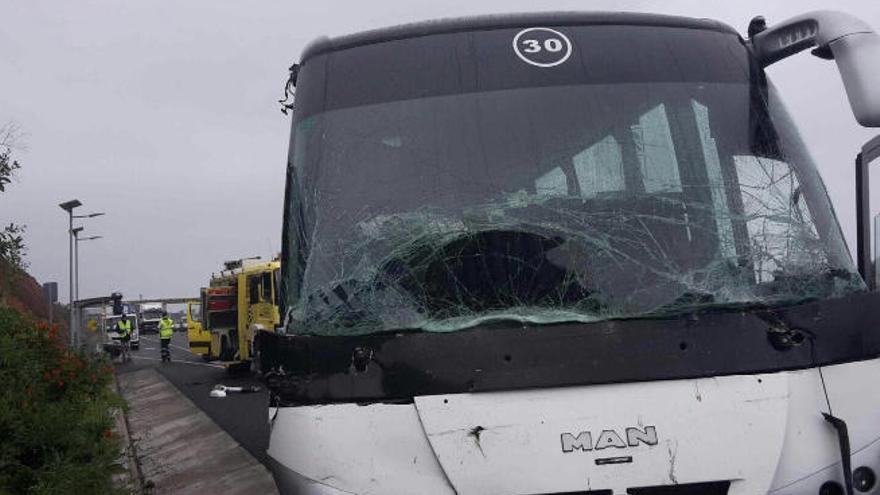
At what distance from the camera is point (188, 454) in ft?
35.1

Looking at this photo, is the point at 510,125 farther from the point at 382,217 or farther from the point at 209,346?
the point at 209,346

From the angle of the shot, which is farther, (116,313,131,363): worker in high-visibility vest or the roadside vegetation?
(116,313,131,363): worker in high-visibility vest

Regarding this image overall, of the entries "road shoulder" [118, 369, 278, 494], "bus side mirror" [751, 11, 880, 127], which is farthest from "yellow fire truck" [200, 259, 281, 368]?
"bus side mirror" [751, 11, 880, 127]

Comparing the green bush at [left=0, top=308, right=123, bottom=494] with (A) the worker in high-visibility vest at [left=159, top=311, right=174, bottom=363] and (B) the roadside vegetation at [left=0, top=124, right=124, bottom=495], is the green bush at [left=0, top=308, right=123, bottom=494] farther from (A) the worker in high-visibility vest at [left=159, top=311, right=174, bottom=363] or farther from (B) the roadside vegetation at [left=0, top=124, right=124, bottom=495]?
(A) the worker in high-visibility vest at [left=159, top=311, right=174, bottom=363]

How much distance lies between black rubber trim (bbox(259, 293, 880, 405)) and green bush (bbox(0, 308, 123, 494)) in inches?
124

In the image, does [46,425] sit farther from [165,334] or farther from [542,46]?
[165,334]

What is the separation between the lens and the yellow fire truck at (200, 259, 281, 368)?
19.2m

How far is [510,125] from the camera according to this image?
3.47 m

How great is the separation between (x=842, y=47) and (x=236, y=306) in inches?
756

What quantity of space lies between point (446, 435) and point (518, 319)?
0.50 metres

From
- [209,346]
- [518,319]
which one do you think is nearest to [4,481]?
[518,319]

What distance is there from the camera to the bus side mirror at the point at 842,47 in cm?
332

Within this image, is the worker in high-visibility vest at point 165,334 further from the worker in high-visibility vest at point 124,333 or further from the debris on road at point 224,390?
the debris on road at point 224,390

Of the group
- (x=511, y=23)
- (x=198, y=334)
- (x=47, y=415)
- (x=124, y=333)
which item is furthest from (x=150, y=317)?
(x=511, y=23)
